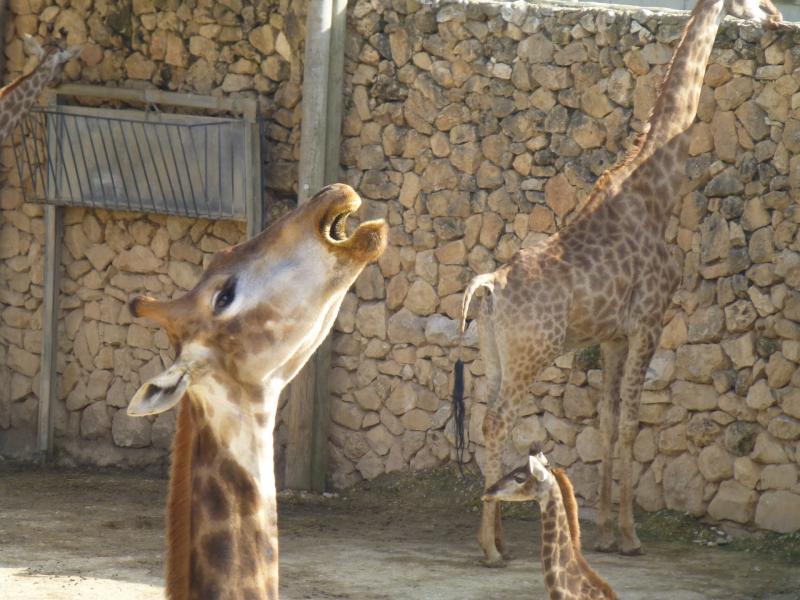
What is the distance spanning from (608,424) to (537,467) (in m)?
2.98

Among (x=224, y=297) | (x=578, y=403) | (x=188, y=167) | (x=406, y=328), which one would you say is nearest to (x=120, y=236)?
(x=188, y=167)

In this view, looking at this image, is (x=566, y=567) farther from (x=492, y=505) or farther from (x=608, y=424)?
(x=608, y=424)

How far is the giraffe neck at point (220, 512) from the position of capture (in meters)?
3.14

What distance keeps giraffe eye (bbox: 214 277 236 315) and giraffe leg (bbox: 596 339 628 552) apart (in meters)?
4.69

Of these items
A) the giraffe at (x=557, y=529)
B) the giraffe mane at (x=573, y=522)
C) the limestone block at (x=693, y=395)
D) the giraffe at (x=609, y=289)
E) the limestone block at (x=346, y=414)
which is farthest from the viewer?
the limestone block at (x=346, y=414)

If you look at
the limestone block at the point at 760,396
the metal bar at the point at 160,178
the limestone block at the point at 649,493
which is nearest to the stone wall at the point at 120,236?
the metal bar at the point at 160,178

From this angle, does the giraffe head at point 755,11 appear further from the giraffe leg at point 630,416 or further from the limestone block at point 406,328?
the limestone block at point 406,328

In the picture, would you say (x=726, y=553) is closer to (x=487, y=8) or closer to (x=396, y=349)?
(x=396, y=349)

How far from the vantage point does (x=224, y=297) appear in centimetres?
325

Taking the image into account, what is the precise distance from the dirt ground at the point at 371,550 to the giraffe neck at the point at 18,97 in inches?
89.9

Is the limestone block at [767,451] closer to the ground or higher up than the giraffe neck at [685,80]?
closer to the ground

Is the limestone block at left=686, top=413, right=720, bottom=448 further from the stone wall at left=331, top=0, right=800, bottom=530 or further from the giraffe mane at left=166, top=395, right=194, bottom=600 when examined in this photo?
the giraffe mane at left=166, top=395, right=194, bottom=600

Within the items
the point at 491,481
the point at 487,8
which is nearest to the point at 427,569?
the point at 491,481

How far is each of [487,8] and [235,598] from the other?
6115 millimetres
